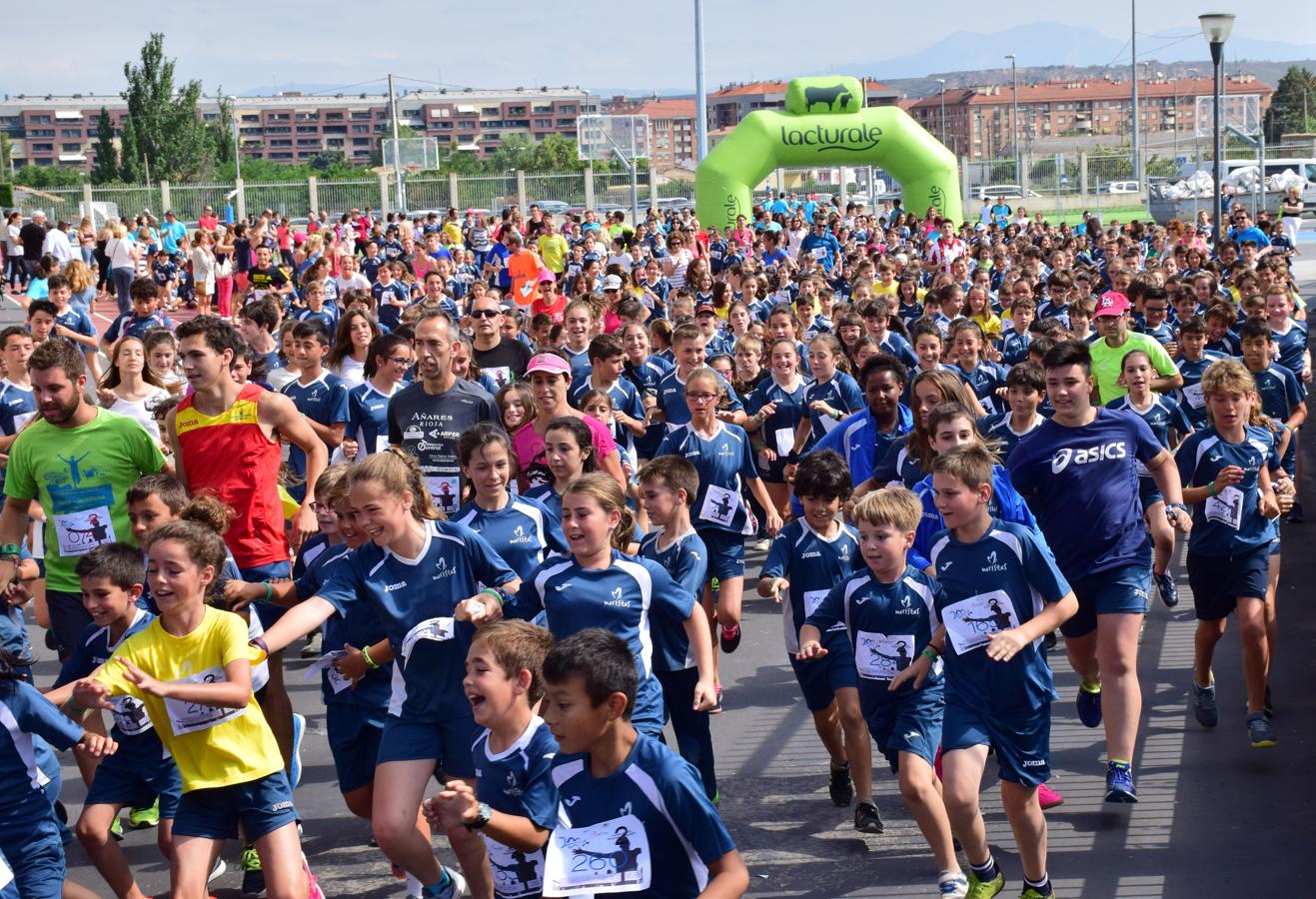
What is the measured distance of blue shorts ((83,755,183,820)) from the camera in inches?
215

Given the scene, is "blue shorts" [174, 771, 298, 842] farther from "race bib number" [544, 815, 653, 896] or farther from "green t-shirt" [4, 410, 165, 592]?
"green t-shirt" [4, 410, 165, 592]

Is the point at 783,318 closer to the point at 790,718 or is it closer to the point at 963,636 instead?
the point at 790,718

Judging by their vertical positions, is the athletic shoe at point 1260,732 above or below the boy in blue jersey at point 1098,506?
below

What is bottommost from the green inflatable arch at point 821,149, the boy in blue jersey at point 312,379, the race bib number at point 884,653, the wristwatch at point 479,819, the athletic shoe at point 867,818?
the athletic shoe at point 867,818

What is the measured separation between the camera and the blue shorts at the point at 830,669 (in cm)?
630

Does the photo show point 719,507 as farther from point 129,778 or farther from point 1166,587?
point 129,778

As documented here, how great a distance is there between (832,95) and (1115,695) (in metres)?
28.0

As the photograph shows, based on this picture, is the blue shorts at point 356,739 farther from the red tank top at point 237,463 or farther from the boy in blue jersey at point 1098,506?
the boy in blue jersey at point 1098,506

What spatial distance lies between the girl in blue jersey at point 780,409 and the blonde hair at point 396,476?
178 inches

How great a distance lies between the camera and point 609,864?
12.1 ft

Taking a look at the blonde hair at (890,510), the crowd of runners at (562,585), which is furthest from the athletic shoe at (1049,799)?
the blonde hair at (890,510)

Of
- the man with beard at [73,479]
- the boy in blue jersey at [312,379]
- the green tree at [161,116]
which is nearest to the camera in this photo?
the man with beard at [73,479]

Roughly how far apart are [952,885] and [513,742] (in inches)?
78.5

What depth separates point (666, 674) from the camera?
6234 mm
